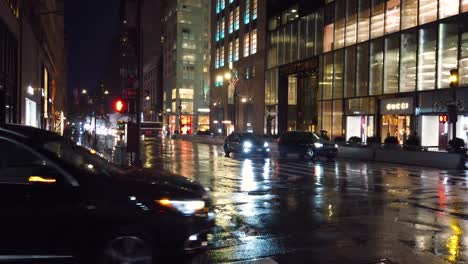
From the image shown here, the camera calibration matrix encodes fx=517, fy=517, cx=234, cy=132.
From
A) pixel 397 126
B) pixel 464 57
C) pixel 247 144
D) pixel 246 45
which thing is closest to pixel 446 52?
pixel 464 57

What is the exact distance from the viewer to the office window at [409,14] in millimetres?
37375

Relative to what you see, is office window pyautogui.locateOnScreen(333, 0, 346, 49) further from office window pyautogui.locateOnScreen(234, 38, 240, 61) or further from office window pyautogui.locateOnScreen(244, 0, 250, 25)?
office window pyautogui.locateOnScreen(234, 38, 240, 61)

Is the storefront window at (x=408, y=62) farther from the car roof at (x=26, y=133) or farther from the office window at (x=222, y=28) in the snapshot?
the office window at (x=222, y=28)

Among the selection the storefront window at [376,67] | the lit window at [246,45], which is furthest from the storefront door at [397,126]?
the lit window at [246,45]

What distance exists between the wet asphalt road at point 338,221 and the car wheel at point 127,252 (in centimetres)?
193

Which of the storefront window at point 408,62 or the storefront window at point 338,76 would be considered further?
the storefront window at point 338,76

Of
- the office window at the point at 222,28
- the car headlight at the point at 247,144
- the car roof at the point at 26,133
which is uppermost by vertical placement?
the office window at the point at 222,28

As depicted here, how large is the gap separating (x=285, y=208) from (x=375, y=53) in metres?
32.6

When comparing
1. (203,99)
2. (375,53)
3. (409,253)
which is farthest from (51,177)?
(203,99)

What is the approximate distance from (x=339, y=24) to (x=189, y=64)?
6779cm

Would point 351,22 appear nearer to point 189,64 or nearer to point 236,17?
point 236,17

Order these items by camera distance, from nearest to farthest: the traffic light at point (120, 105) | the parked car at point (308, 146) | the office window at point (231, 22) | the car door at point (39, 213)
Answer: the car door at point (39, 213) → the traffic light at point (120, 105) → the parked car at point (308, 146) → the office window at point (231, 22)

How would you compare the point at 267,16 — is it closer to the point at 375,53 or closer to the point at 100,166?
the point at 375,53

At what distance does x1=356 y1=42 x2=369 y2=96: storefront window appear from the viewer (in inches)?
1692
